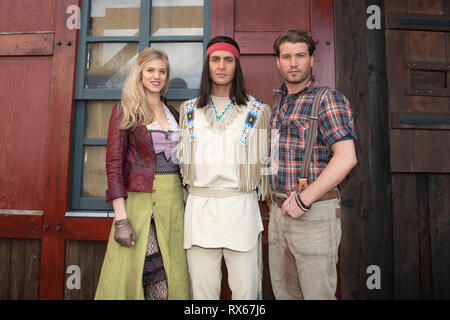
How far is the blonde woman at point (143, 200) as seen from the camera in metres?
1.75

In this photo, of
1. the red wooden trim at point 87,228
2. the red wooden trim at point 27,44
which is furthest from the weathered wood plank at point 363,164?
the red wooden trim at point 27,44

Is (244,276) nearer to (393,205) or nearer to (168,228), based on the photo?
(168,228)

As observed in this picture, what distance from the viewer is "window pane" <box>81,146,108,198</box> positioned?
261cm

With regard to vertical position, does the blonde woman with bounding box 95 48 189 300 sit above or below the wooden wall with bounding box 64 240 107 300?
above

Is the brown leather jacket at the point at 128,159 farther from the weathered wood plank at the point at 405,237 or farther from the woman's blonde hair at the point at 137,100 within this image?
the weathered wood plank at the point at 405,237

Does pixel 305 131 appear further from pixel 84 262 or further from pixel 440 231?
pixel 84 262

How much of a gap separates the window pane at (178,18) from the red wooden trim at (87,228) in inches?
67.2

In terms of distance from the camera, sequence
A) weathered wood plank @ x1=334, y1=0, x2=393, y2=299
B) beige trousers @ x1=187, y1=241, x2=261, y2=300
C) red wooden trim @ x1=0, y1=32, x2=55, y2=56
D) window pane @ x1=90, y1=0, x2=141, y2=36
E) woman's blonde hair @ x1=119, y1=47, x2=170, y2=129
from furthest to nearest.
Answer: window pane @ x1=90, y1=0, x2=141, y2=36 < red wooden trim @ x1=0, y1=32, x2=55, y2=56 < weathered wood plank @ x1=334, y1=0, x2=393, y2=299 < woman's blonde hair @ x1=119, y1=47, x2=170, y2=129 < beige trousers @ x1=187, y1=241, x2=261, y2=300

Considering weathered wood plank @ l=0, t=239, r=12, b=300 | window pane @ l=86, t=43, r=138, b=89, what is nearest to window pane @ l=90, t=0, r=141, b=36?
window pane @ l=86, t=43, r=138, b=89

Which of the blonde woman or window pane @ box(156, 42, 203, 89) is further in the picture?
window pane @ box(156, 42, 203, 89)

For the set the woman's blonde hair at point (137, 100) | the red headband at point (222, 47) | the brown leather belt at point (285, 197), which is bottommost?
the brown leather belt at point (285, 197)

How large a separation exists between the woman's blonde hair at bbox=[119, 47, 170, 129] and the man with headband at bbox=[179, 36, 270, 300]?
251mm

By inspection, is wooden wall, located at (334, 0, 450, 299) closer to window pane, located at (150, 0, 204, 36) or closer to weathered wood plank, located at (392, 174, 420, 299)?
weathered wood plank, located at (392, 174, 420, 299)
